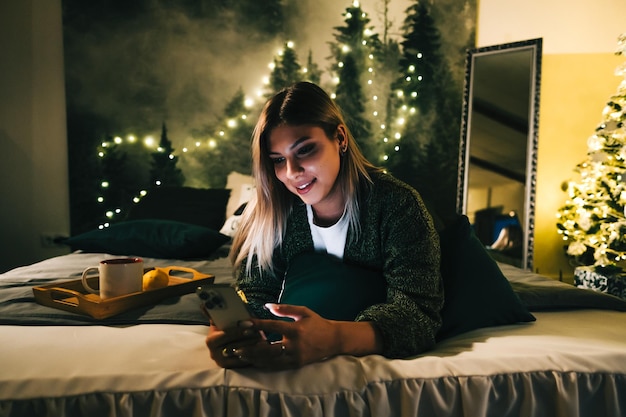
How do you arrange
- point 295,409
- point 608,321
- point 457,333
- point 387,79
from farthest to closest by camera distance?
point 387,79 < point 608,321 < point 457,333 < point 295,409

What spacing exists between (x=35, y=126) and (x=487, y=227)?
3.44 meters

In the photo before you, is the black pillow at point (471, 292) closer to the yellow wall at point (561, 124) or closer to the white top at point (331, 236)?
the white top at point (331, 236)

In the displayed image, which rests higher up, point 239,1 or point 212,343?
point 239,1

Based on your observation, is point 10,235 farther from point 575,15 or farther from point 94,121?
point 575,15

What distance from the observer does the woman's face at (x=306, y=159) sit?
1004mm

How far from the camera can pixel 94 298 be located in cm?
105

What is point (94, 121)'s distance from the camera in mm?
3082

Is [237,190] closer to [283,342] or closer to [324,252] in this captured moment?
[324,252]

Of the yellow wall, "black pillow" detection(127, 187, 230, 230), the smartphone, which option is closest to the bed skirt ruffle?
the smartphone

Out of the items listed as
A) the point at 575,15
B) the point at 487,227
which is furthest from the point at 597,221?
the point at 575,15

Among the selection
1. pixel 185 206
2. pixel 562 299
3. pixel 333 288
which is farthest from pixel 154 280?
pixel 185 206

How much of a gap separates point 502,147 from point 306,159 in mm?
2616

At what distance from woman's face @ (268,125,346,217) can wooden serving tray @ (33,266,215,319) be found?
1.59ft

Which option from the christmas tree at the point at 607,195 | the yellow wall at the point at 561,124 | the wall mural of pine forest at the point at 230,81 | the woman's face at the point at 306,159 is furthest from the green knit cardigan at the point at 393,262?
the yellow wall at the point at 561,124
